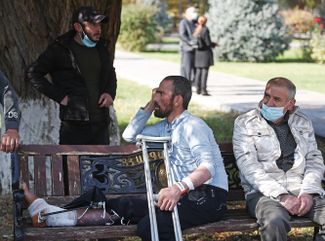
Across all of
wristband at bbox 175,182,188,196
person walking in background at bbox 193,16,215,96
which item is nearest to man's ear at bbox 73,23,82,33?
wristband at bbox 175,182,188,196

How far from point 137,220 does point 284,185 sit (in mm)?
1062

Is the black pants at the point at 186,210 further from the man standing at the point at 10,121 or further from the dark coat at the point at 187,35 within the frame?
the dark coat at the point at 187,35

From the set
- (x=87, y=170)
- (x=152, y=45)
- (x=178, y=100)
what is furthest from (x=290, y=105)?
(x=152, y=45)

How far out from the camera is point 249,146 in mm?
4941

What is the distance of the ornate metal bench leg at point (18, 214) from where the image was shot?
4.27 m

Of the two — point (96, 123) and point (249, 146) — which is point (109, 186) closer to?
point (96, 123)

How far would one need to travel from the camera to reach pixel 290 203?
473 cm

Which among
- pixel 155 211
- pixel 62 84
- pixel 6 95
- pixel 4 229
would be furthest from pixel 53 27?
pixel 155 211

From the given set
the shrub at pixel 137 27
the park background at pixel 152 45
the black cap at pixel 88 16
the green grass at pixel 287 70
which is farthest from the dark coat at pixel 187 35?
the shrub at pixel 137 27

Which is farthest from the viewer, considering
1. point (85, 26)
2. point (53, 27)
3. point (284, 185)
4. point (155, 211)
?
point (53, 27)

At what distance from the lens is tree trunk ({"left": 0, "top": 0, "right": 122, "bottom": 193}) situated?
6.59 meters

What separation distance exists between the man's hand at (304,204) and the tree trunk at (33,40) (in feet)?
8.27

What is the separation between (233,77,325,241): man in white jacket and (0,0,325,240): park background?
44.6 inches

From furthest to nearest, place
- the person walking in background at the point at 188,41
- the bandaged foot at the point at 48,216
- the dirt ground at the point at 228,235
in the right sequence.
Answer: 1. the person walking in background at the point at 188,41
2. the dirt ground at the point at 228,235
3. the bandaged foot at the point at 48,216
